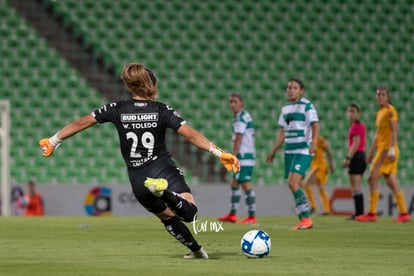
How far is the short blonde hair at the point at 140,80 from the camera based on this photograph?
7.47 metres

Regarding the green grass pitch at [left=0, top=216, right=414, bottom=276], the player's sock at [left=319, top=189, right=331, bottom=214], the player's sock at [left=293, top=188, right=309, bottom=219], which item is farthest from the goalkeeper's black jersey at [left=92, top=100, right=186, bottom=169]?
the player's sock at [left=319, top=189, right=331, bottom=214]

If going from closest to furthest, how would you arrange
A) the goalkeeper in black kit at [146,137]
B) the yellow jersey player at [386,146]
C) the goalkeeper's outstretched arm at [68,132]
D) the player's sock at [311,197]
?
1. the goalkeeper in black kit at [146,137]
2. the goalkeeper's outstretched arm at [68,132]
3. the yellow jersey player at [386,146]
4. the player's sock at [311,197]

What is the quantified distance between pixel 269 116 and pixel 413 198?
14.1ft

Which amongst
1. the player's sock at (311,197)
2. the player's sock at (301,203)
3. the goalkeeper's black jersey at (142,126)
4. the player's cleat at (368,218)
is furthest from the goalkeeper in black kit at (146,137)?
the player's sock at (311,197)

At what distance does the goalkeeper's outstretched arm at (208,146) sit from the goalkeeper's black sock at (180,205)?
451 mm

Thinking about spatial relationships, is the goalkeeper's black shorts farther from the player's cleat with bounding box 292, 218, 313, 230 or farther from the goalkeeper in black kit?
the player's cleat with bounding box 292, 218, 313, 230

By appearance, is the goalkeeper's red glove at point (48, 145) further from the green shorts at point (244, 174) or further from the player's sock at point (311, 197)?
the player's sock at point (311, 197)

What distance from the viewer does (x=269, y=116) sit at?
2241cm

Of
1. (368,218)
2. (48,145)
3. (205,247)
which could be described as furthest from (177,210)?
(368,218)

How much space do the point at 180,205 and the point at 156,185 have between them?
44 centimetres

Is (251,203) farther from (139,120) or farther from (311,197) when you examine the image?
(139,120)

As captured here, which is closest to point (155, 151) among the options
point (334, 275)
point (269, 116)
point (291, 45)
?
point (334, 275)

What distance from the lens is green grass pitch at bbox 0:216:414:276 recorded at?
267 inches

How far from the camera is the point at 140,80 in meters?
7.49
